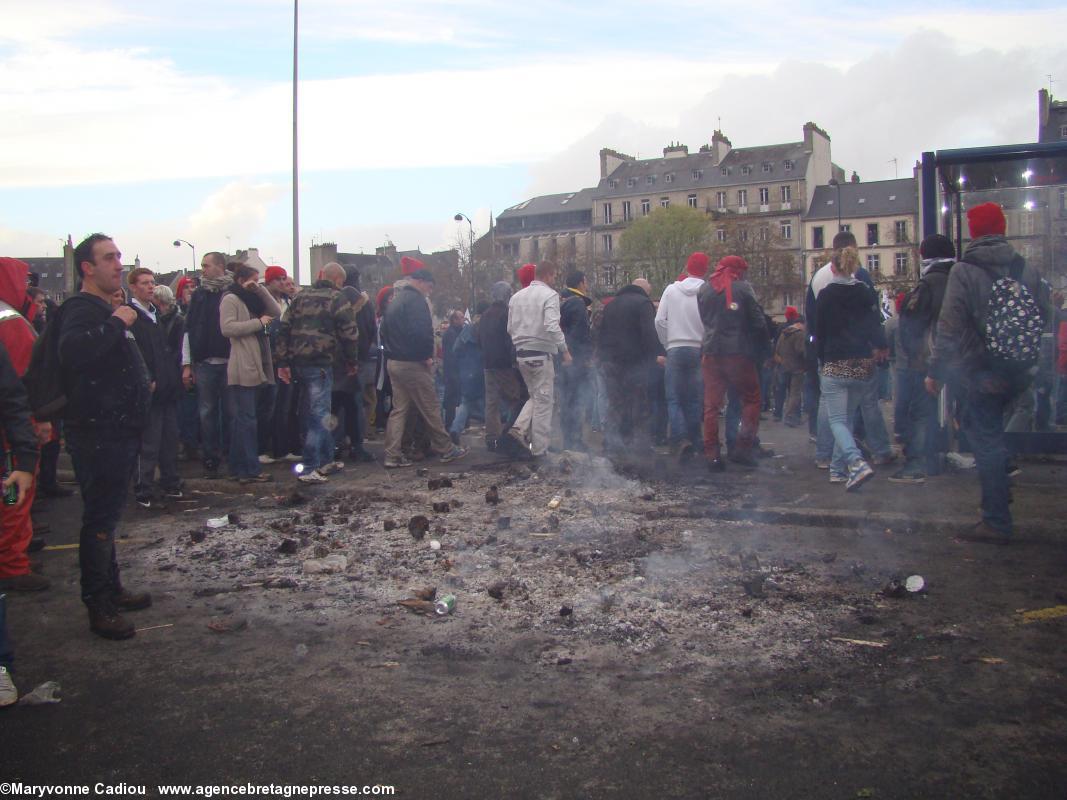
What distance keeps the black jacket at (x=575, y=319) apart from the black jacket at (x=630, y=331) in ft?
2.01

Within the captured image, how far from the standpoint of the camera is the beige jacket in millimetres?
8766

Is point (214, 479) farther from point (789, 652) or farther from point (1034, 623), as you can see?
point (1034, 623)

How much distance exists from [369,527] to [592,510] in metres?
1.78

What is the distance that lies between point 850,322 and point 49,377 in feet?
20.7

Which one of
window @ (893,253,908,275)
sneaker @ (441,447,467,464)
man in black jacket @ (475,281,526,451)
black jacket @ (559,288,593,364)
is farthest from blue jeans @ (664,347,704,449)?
window @ (893,253,908,275)

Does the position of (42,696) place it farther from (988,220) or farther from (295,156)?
(295,156)

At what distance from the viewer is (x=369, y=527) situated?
6.98m

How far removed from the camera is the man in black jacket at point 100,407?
15.3 ft

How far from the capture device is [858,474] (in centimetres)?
729

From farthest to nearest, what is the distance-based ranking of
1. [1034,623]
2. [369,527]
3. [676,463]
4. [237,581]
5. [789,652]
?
[676,463], [369,527], [237,581], [1034,623], [789,652]

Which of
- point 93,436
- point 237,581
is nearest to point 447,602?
point 237,581

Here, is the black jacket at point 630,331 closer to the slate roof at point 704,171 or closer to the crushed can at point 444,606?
the crushed can at point 444,606

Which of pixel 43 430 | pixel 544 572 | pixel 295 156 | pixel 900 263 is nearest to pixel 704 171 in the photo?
pixel 900 263

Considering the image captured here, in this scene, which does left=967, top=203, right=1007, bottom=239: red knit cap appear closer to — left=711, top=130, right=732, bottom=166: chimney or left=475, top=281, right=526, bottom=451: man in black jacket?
left=475, top=281, right=526, bottom=451: man in black jacket
